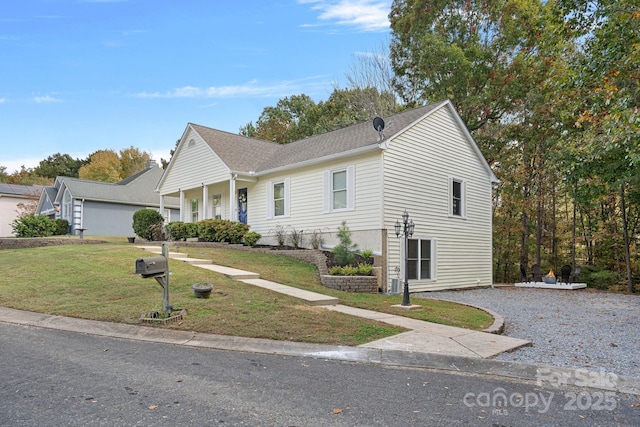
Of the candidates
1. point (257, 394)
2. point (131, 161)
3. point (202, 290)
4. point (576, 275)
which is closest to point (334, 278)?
point (202, 290)

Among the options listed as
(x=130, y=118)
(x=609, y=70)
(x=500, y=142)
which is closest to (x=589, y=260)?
(x=500, y=142)

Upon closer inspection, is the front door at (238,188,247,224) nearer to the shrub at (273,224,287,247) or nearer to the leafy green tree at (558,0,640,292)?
the shrub at (273,224,287,247)

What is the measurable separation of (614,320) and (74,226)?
2871cm

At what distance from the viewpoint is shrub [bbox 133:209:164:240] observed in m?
20.7

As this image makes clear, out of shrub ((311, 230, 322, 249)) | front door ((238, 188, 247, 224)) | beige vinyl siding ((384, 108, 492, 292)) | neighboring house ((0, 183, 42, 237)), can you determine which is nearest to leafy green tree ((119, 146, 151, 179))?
neighboring house ((0, 183, 42, 237))

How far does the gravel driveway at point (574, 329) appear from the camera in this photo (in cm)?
565

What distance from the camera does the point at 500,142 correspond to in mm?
22453

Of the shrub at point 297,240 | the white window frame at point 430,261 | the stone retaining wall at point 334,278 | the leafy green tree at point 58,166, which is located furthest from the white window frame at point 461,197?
the leafy green tree at point 58,166

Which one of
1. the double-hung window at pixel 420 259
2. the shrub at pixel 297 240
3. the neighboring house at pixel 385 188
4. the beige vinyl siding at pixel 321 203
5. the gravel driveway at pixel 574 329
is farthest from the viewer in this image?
the shrub at pixel 297 240

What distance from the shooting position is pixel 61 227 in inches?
1053

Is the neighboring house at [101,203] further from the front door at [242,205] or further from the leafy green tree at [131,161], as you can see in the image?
the leafy green tree at [131,161]

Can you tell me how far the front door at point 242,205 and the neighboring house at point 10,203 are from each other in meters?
26.3

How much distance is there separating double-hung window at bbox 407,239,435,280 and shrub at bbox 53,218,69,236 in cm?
2328

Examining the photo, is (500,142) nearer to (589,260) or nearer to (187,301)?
(589,260)
